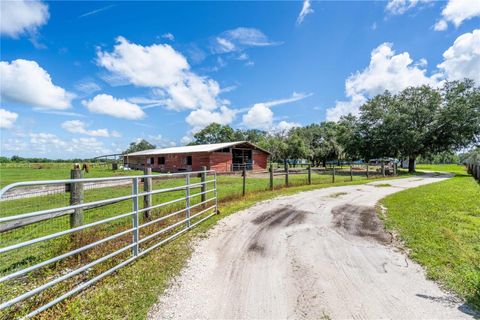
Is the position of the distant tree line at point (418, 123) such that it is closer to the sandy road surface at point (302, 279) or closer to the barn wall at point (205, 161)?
the barn wall at point (205, 161)

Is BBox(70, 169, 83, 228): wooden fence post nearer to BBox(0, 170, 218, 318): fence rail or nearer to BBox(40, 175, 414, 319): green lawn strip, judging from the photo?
BBox(0, 170, 218, 318): fence rail

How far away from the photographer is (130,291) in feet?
9.05

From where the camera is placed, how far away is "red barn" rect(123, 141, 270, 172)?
2448 cm

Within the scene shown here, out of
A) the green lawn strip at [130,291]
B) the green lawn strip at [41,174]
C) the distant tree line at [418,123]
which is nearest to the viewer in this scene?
the green lawn strip at [130,291]

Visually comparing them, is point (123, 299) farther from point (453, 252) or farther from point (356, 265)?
point (453, 252)

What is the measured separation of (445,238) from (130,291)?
17.0ft

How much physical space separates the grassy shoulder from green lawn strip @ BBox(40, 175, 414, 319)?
338 centimetres

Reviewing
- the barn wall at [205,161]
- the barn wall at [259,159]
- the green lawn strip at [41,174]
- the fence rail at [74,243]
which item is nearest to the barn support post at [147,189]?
the fence rail at [74,243]

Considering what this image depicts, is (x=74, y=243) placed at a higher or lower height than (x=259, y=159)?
lower

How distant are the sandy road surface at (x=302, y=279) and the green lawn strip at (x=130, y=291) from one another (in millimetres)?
159

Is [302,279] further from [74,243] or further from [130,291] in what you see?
[74,243]

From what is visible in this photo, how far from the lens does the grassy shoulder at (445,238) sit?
2910 mm

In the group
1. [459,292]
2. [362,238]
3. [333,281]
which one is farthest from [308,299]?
[362,238]

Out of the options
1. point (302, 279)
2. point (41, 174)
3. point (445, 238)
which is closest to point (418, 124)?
point (445, 238)
